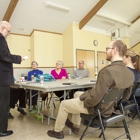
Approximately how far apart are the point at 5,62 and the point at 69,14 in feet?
14.8

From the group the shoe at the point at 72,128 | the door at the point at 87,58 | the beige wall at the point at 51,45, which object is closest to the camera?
the shoe at the point at 72,128

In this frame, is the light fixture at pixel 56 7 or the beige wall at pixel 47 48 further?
the beige wall at pixel 47 48

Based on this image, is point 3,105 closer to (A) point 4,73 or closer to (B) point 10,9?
(A) point 4,73

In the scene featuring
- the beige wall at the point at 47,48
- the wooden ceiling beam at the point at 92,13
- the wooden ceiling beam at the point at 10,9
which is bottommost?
the beige wall at the point at 47,48

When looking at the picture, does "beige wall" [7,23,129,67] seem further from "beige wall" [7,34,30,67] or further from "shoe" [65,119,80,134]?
"shoe" [65,119,80,134]

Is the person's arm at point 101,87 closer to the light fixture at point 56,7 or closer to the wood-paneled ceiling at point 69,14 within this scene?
the wood-paneled ceiling at point 69,14

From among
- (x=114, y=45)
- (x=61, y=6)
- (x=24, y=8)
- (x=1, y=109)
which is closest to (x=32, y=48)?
(x=24, y=8)

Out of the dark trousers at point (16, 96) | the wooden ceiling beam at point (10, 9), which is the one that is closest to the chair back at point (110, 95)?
the dark trousers at point (16, 96)

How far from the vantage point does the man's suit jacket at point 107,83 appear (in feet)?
4.47

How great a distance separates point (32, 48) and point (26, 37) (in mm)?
574

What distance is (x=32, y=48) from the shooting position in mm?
6195

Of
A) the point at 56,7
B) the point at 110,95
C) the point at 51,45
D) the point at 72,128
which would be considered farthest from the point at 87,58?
the point at 110,95

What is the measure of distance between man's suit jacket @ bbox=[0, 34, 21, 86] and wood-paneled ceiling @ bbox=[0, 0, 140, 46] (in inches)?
129

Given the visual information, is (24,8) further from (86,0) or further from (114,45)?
(114,45)
